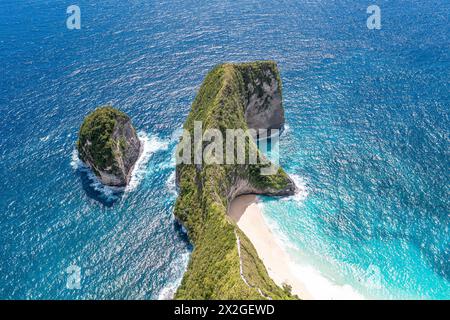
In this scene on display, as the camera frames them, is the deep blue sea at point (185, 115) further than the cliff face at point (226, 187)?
Yes

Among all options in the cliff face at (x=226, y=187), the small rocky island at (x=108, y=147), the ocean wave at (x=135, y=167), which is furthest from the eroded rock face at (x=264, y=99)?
the small rocky island at (x=108, y=147)

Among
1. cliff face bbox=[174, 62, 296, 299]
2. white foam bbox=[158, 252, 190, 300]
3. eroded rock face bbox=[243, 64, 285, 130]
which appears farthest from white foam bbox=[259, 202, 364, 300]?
eroded rock face bbox=[243, 64, 285, 130]

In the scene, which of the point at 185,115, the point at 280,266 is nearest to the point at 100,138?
the point at 185,115

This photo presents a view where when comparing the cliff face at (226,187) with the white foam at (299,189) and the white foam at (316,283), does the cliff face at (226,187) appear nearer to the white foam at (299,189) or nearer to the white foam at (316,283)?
the white foam at (299,189)

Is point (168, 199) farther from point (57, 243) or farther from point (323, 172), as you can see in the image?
point (323, 172)

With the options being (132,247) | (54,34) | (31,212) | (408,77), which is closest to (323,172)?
(132,247)

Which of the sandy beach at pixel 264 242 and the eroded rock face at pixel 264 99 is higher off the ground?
the eroded rock face at pixel 264 99

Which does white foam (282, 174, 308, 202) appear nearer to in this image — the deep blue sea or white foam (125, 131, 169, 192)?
the deep blue sea
